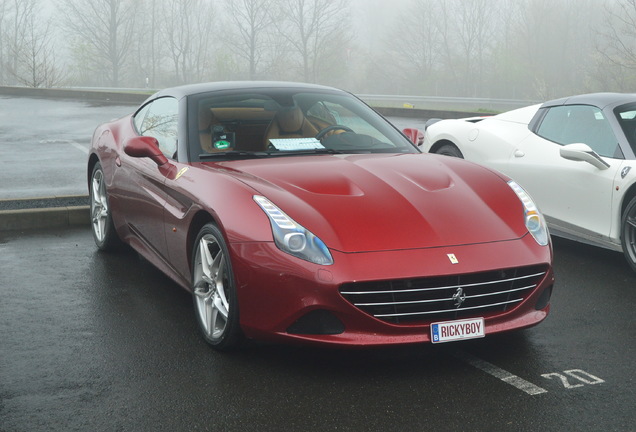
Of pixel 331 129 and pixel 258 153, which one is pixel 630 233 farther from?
pixel 258 153

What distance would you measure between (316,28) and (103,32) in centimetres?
1739

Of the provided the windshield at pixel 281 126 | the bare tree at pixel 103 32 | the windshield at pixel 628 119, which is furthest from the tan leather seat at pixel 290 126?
the bare tree at pixel 103 32

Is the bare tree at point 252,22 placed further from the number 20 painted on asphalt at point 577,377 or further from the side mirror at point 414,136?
the number 20 painted on asphalt at point 577,377

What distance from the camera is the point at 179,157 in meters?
5.54

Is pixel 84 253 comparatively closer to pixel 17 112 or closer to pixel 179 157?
pixel 179 157

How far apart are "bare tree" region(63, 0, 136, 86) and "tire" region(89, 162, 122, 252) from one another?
65523 mm

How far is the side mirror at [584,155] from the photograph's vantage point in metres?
6.79

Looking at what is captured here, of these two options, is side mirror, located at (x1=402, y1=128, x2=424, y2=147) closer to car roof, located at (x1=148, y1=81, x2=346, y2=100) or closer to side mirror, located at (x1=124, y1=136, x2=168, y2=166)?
car roof, located at (x1=148, y1=81, x2=346, y2=100)

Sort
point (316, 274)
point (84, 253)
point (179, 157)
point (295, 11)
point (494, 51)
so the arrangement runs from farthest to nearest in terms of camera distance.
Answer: point (494, 51), point (295, 11), point (84, 253), point (179, 157), point (316, 274)

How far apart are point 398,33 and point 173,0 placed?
66.2 ft

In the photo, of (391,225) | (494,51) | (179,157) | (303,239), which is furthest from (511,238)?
(494,51)

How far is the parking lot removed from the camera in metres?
3.77

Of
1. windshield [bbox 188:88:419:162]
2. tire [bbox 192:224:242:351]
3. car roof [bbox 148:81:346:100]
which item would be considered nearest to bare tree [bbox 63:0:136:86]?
car roof [bbox 148:81:346:100]

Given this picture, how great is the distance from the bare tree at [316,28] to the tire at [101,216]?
2493 inches
